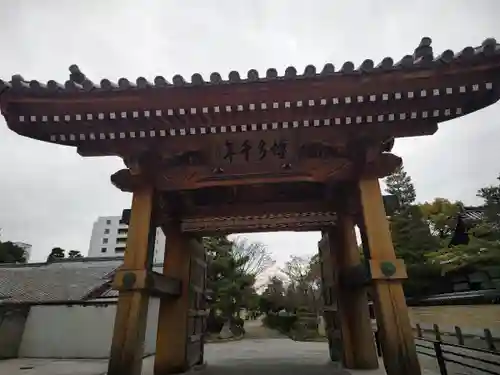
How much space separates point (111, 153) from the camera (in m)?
4.38

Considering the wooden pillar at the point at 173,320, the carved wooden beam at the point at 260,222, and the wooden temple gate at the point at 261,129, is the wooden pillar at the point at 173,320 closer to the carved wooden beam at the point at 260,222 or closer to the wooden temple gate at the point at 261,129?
the carved wooden beam at the point at 260,222

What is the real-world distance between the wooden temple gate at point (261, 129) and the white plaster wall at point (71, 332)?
26.6ft

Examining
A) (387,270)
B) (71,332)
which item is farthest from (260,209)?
(71,332)

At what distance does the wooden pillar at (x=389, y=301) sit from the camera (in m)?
3.47

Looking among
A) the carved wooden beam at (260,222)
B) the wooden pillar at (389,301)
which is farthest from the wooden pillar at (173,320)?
the wooden pillar at (389,301)

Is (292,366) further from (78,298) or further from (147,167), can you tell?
(78,298)

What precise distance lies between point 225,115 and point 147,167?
1304 millimetres

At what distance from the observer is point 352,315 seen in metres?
6.02

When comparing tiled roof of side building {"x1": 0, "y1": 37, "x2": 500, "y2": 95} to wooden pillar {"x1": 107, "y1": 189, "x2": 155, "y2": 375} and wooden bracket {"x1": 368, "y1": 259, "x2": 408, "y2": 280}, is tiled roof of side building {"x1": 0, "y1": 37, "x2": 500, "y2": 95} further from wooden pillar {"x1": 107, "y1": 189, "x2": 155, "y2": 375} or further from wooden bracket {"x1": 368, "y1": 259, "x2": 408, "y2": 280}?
wooden bracket {"x1": 368, "y1": 259, "x2": 408, "y2": 280}

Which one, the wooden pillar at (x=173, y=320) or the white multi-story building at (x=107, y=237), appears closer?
the wooden pillar at (x=173, y=320)

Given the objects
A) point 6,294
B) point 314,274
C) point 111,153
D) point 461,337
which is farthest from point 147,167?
point 314,274

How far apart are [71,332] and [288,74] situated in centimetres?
1202

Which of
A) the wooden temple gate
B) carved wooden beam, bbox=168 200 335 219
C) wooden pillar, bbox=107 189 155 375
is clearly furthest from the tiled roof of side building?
carved wooden beam, bbox=168 200 335 219

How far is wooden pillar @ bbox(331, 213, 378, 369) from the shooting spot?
582cm
